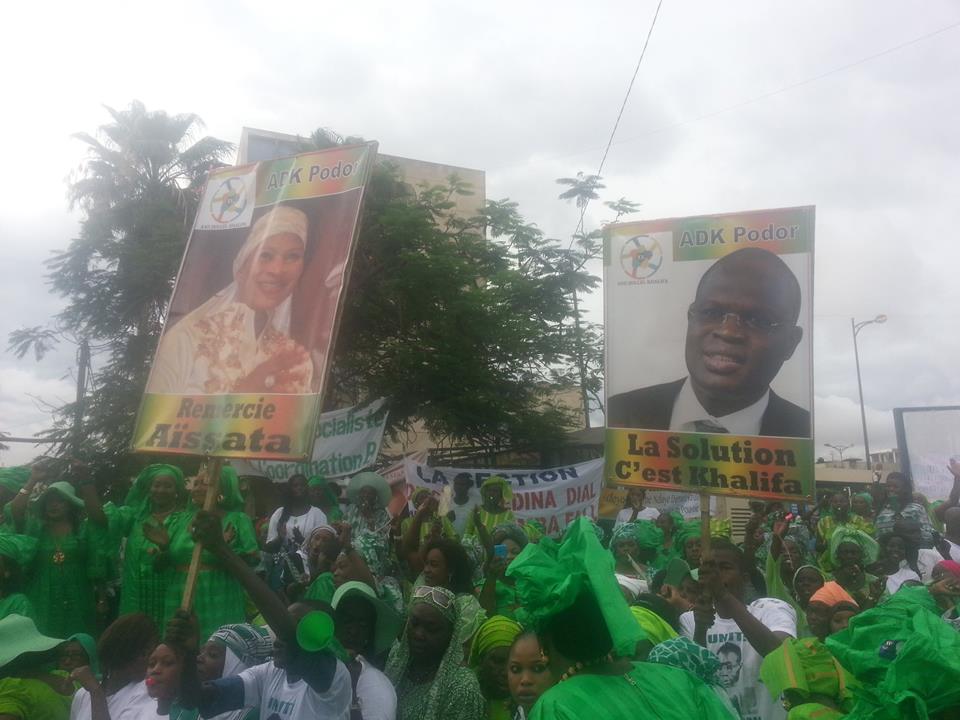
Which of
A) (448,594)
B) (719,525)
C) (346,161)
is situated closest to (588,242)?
(719,525)

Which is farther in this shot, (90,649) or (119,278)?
(119,278)

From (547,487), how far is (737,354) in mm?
4385

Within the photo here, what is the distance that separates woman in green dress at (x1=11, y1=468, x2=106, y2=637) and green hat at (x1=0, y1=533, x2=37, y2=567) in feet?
0.40

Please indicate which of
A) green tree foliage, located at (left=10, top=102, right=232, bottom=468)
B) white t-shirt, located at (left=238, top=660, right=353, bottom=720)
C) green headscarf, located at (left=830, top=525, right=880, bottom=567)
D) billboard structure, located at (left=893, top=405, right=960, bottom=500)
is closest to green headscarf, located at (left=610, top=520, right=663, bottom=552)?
green headscarf, located at (left=830, top=525, right=880, bottom=567)

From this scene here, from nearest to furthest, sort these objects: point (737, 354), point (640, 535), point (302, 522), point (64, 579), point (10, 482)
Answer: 1. point (64, 579)
2. point (737, 354)
3. point (10, 482)
4. point (640, 535)
5. point (302, 522)

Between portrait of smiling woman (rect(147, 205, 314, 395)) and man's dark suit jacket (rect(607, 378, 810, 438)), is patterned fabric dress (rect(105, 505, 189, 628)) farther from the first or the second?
man's dark suit jacket (rect(607, 378, 810, 438))

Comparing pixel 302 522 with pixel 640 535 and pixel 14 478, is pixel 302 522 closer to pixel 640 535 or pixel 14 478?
pixel 14 478

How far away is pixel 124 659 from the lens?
10.4 feet

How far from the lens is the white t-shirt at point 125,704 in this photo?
118 inches

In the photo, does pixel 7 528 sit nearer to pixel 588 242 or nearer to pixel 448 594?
pixel 448 594

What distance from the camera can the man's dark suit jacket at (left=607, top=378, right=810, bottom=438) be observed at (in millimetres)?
4934

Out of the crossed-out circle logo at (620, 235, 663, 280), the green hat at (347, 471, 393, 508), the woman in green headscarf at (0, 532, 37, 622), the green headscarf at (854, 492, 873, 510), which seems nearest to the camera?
the woman in green headscarf at (0, 532, 37, 622)

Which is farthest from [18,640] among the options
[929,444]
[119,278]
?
[119,278]

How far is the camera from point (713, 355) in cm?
521
